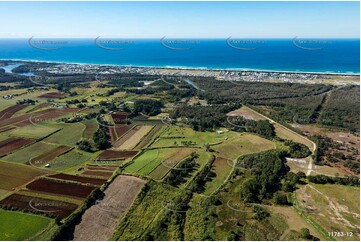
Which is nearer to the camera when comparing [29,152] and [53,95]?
[29,152]

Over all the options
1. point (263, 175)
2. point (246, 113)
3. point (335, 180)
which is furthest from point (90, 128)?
point (335, 180)

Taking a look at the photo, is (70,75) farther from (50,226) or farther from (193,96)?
(50,226)

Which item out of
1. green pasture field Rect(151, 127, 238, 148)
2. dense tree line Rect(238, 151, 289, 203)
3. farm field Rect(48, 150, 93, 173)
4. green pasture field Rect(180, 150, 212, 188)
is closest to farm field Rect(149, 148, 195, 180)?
green pasture field Rect(180, 150, 212, 188)

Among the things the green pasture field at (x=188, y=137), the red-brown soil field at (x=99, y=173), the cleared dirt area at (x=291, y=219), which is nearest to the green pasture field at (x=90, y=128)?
the green pasture field at (x=188, y=137)

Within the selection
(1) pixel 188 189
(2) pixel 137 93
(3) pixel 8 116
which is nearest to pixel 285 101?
(2) pixel 137 93

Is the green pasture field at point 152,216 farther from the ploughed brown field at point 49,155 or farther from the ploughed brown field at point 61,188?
the ploughed brown field at point 49,155

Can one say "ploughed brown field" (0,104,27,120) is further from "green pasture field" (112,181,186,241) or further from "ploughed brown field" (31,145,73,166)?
"green pasture field" (112,181,186,241)

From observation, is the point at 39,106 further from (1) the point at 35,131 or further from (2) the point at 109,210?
(2) the point at 109,210
